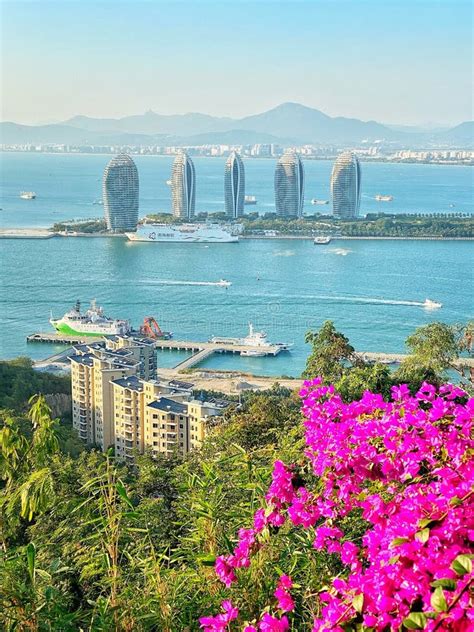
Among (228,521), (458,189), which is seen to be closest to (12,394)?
(228,521)

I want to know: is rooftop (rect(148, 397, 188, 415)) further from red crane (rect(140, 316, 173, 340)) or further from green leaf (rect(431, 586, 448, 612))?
red crane (rect(140, 316, 173, 340))

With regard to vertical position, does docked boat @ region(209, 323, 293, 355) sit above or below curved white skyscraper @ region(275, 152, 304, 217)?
below

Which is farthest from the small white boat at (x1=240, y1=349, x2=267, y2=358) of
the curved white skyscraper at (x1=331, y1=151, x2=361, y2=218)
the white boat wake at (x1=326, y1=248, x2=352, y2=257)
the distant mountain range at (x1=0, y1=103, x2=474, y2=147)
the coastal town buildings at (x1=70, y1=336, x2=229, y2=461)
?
the distant mountain range at (x1=0, y1=103, x2=474, y2=147)

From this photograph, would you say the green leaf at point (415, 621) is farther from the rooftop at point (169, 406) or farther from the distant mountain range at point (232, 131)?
the distant mountain range at point (232, 131)

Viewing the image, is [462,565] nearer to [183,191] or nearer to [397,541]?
[397,541]

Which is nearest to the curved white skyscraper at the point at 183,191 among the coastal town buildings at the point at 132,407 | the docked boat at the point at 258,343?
the docked boat at the point at 258,343

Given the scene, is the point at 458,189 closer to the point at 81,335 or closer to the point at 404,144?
the point at 81,335

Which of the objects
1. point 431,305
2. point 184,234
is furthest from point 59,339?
point 184,234

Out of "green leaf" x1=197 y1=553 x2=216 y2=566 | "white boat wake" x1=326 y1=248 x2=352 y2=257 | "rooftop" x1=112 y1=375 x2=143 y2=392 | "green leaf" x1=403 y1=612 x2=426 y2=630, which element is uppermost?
"green leaf" x1=403 y1=612 x2=426 y2=630
